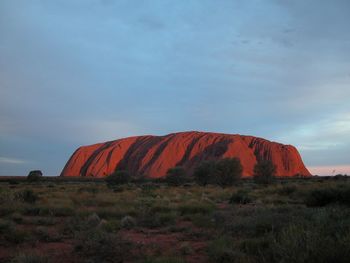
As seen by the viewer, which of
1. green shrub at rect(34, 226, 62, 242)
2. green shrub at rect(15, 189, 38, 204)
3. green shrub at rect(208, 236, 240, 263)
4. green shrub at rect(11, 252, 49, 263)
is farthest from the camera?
green shrub at rect(15, 189, 38, 204)

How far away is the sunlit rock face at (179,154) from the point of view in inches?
3701

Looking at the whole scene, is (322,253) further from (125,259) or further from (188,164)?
(188,164)

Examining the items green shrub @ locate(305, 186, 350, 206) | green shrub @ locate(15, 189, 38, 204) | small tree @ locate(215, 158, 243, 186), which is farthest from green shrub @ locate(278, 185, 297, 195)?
small tree @ locate(215, 158, 243, 186)

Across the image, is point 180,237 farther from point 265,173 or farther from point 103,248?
point 265,173

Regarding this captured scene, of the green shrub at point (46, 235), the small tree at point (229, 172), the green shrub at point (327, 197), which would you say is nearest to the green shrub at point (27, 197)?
the green shrub at point (46, 235)

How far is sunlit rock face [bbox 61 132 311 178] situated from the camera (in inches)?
3701

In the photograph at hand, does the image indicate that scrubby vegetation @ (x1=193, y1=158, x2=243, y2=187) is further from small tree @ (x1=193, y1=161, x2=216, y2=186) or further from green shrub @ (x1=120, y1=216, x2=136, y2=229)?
green shrub @ (x1=120, y1=216, x2=136, y2=229)

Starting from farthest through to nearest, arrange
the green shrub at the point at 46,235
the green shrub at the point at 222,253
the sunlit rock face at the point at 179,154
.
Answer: the sunlit rock face at the point at 179,154 → the green shrub at the point at 46,235 → the green shrub at the point at 222,253

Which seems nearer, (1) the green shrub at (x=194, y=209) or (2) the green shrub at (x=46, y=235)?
(2) the green shrub at (x=46, y=235)

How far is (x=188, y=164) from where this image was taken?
95.3 meters

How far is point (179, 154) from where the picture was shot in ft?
322

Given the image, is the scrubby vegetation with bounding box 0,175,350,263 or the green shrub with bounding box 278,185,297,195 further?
the green shrub with bounding box 278,185,297,195

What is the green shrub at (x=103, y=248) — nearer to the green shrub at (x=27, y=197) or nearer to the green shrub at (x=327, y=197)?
the green shrub at (x=327, y=197)

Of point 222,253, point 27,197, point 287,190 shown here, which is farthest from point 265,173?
point 222,253
